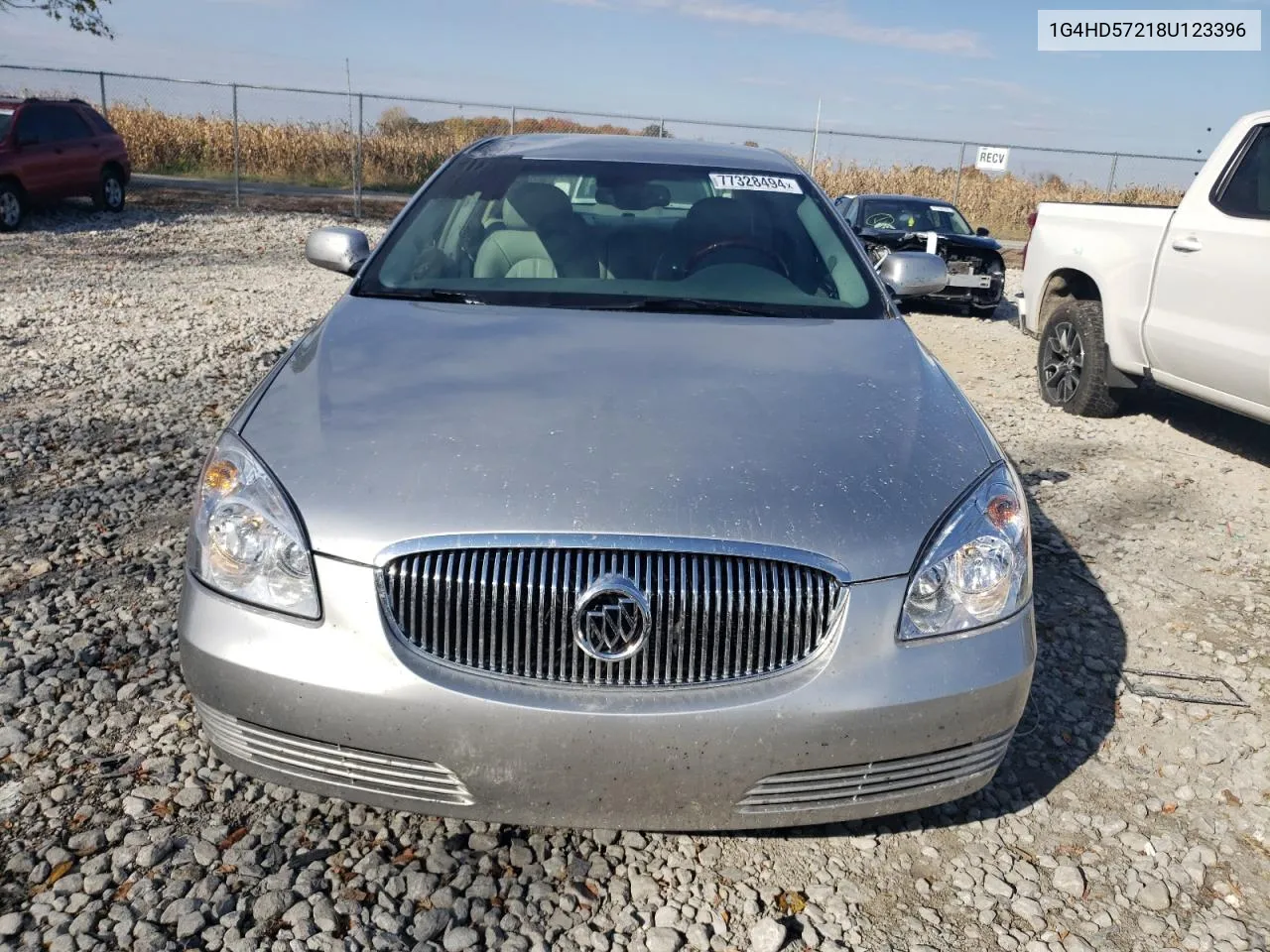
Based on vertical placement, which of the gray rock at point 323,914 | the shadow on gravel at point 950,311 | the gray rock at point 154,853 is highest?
the gray rock at point 154,853

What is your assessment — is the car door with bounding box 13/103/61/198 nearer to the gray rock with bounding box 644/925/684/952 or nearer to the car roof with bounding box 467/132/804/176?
the car roof with bounding box 467/132/804/176

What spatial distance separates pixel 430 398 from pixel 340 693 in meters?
0.82

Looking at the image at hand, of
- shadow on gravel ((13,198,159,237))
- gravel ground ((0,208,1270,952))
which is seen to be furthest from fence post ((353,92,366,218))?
gravel ground ((0,208,1270,952))

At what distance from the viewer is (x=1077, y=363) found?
7125 mm

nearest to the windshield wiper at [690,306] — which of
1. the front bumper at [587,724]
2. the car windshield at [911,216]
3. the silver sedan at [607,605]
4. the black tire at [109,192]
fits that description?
the silver sedan at [607,605]

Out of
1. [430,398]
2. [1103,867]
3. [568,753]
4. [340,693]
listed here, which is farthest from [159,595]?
[1103,867]

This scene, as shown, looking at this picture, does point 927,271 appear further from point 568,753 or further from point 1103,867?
point 568,753

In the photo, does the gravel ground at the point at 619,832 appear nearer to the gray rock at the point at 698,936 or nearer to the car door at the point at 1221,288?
the gray rock at the point at 698,936

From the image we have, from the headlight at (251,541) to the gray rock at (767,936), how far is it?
46.0 inches

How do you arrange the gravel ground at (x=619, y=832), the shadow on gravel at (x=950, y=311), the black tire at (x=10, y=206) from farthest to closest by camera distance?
1. the black tire at (x=10, y=206)
2. the shadow on gravel at (x=950, y=311)
3. the gravel ground at (x=619, y=832)

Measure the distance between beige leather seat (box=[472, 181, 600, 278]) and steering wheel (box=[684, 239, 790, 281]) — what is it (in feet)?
1.09

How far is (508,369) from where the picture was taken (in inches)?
110

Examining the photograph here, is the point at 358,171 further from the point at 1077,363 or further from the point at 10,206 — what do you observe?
the point at 1077,363

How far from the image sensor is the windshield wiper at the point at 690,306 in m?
3.36
